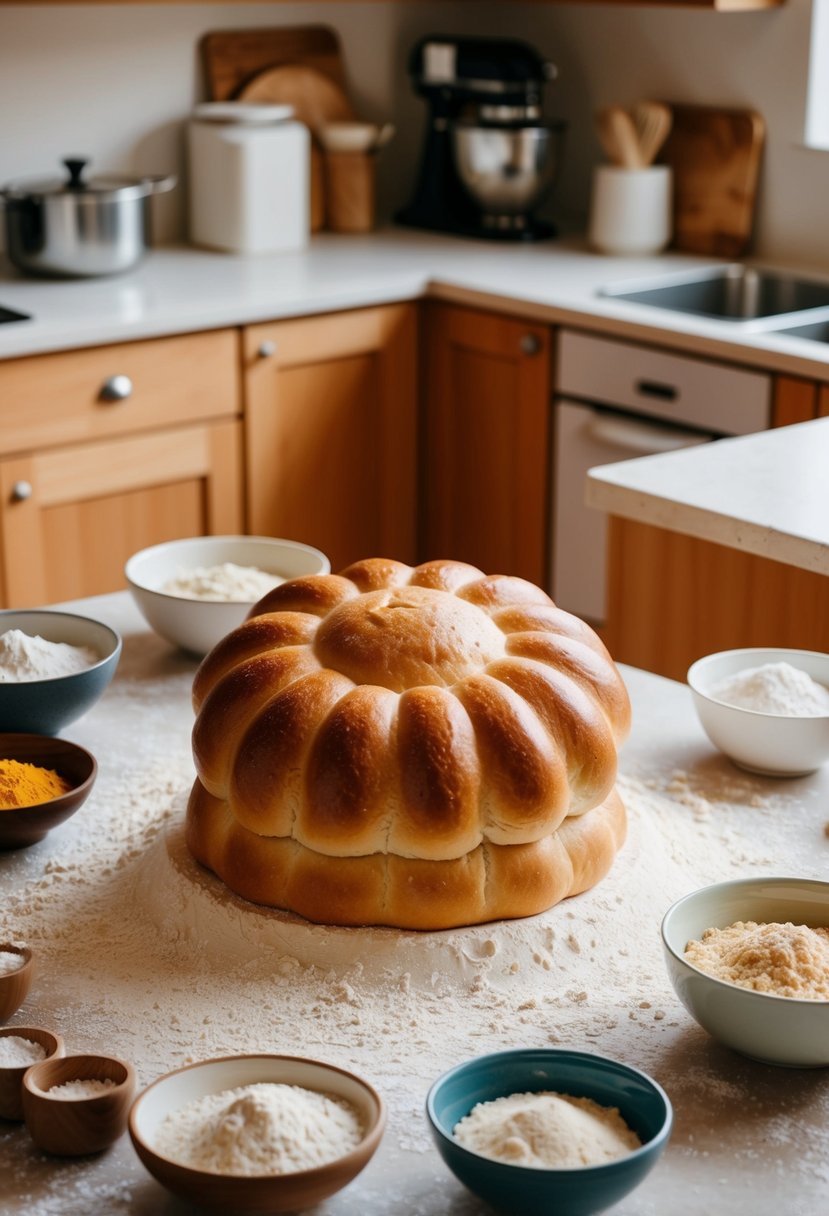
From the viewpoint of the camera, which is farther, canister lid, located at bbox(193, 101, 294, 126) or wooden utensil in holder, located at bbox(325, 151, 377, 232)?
wooden utensil in holder, located at bbox(325, 151, 377, 232)

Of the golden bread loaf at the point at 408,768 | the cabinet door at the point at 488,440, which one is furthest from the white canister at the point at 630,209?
the golden bread loaf at the point at 408,768

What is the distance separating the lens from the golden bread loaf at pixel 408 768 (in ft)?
3.53

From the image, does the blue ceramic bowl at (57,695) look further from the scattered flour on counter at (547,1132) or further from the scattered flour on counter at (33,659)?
the scattered flour on counter at (547,1132)

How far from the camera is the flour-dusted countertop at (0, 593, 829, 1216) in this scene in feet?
2.91

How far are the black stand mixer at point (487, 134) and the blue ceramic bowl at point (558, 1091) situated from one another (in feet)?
9.28

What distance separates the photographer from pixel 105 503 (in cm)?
290

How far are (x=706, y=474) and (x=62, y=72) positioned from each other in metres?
2.03

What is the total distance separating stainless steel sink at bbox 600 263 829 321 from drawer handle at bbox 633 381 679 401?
0.36 metres

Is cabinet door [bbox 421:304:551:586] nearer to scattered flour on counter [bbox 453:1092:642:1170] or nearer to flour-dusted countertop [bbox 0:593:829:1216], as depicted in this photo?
flour-dusted countertop [bbox 0:593:829:1216]

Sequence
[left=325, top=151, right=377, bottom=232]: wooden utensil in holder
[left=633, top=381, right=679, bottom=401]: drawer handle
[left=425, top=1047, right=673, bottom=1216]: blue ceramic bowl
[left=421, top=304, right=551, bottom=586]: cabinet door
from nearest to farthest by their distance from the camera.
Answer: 1. [left=425, top=1047, right=673, bottom=1216]: blue ceramic bowl
2. [left=633, top=381, right=679, bottom=401]: drawer handle
3. [left=421, top=304, right=551, bottom=586]: cabinet door
4. [left=325, top=151, right=377, bottom=232]: wooden utensil in holder

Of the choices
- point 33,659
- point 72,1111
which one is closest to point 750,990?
point 72,1111

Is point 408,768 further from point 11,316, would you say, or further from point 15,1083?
point 11,316

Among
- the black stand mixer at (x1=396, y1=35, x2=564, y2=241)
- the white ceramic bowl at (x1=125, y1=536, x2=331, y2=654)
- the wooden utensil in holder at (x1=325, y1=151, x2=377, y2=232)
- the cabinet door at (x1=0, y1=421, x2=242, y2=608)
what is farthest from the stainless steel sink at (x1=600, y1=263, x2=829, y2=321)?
the white ceramic bowl at (x1=125, y1=536, x2=331, y2=654)

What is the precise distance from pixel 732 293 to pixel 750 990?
2.60 m
